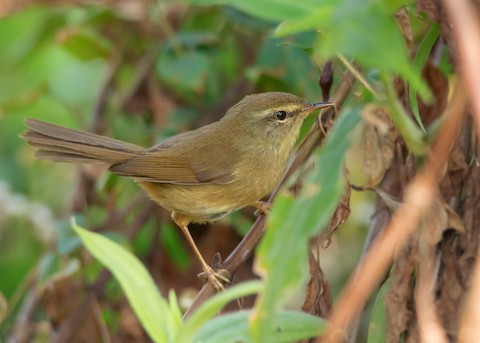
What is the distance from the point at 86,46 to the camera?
430 centimetres

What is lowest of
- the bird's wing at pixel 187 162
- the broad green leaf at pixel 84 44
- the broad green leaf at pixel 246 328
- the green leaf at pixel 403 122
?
the bird's wing at pixel 187 162

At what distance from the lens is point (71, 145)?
3559 mm

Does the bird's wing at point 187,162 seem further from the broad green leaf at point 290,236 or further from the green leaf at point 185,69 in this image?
the broad green leaf at point 290,236

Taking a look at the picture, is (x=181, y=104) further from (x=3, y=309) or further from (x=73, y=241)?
(x=3, y=309)

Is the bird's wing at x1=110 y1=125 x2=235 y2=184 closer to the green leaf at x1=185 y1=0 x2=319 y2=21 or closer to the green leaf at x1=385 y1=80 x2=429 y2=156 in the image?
the green leaf at x1=185 y1=0 x2=319 y2=21

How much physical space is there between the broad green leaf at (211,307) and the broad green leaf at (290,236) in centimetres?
4

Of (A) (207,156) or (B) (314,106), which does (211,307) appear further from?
(A) (207,156)

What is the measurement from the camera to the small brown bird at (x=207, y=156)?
3.50 metres

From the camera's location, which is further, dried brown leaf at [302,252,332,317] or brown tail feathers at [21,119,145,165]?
brown tail feathers at [21,119,145,165]

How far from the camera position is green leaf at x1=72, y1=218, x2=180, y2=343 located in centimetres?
165

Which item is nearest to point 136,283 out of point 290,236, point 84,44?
point 290,236

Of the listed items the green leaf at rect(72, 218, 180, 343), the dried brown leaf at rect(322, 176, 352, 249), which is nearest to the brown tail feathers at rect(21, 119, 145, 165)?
the dried brown leaf at rect(322, 176, 352, 249)

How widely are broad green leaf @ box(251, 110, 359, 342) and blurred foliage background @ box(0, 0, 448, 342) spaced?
220 centimetres

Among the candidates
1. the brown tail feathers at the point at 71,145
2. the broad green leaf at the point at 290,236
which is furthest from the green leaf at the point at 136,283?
the brown tail feathers at the point at 71,145
